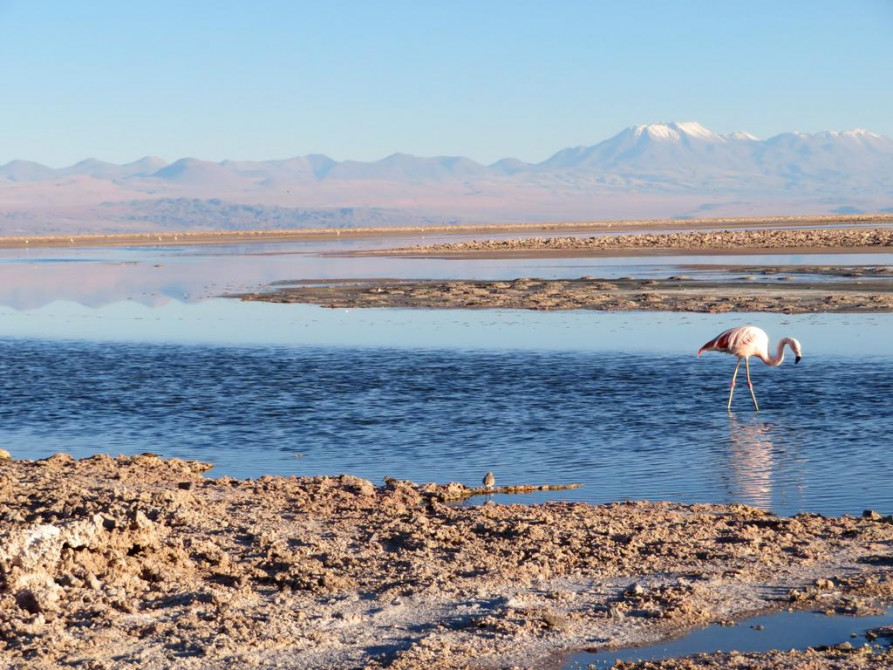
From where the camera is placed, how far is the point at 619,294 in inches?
1249

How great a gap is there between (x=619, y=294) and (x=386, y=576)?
80.0ft

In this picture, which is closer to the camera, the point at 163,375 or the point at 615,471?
the point at 615,471

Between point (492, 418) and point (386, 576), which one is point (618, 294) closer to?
point (492, 418)

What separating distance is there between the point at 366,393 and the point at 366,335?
7.39 meters

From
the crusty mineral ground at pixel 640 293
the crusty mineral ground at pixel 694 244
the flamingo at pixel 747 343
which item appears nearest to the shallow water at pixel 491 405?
the flamingo at pixel 747 343

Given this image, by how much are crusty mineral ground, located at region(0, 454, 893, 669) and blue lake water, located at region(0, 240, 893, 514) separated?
167cm

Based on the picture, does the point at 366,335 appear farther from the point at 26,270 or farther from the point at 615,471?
the point at 26,270

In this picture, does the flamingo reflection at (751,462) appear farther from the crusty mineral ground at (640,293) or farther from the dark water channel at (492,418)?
the crusty mineral ground at (640,293)

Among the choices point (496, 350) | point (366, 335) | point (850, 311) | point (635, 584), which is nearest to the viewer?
point (635, 584)

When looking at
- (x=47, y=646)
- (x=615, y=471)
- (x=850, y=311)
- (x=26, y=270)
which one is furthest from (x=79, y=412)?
(x=26, y=270)

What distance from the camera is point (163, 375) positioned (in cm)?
1892

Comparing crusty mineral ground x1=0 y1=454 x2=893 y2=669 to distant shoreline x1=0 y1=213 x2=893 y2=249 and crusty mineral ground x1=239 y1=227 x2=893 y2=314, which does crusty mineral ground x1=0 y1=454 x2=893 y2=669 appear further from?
distant shoreline x1=0 y1=213 x2=893 y2=249

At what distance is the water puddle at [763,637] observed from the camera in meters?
6.64

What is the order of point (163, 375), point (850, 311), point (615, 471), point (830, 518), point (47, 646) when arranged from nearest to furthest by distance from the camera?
point (47, 646) < point (830, 518) < point (615, 471) < point (163, 375) < point (850, 311)
